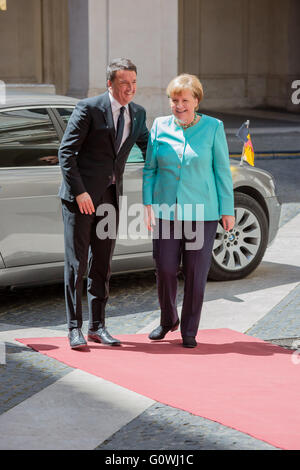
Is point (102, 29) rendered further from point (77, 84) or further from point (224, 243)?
point (224, 243)

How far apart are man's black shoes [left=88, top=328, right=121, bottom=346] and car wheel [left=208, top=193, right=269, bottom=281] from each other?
197 cm

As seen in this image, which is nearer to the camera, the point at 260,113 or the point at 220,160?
the point at 220,160

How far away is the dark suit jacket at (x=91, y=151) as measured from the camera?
585 cm

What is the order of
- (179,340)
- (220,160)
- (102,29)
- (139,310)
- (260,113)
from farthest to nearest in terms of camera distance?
1. (260,113)
2. (102,29)
3. (139,310)
4. (179,340)
5. (220,160)

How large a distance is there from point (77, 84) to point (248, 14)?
11.4 metres

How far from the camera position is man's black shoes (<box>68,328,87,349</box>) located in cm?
605

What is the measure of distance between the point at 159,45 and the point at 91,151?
50.9 feet

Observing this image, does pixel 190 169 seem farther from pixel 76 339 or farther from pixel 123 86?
pixel 76 339

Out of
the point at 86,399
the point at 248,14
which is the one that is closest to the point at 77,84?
the point at 248,14

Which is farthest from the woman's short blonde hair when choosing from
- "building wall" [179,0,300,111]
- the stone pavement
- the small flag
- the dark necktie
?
"building wall" [179,0,300,111]

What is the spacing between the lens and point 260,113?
28422mm
